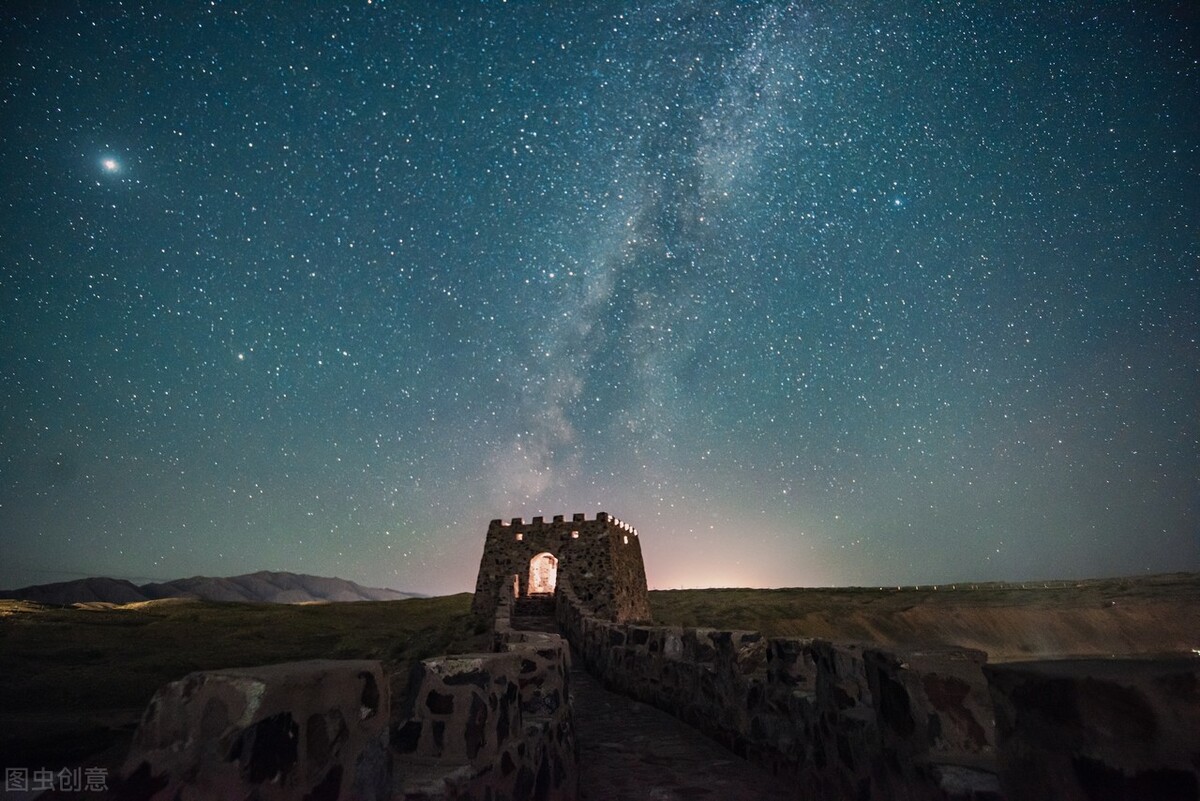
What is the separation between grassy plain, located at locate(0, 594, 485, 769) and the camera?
7121 mm

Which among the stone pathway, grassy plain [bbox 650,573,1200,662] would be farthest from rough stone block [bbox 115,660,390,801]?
grassy plain [bbox 650,573,1200,662]

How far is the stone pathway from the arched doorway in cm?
1681

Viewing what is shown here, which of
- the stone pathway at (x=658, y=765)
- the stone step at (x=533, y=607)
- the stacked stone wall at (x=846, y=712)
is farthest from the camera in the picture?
the stone step at (x=533, y=607)

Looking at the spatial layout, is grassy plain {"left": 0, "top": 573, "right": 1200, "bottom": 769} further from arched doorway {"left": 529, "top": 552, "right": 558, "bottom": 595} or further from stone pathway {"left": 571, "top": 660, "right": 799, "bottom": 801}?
arched doorway {"left": 529, "top": 552, "right": 558, "bottom": 595}

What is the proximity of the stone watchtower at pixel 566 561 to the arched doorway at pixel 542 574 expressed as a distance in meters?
0.04

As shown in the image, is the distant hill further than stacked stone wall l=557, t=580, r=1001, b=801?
Yes

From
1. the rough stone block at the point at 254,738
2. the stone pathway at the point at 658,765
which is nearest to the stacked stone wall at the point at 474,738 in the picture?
the rough stone block at the point at 254,738

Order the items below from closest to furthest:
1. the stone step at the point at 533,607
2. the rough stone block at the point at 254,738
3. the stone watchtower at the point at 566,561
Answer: the rough stone block at the point at 254,738
the stone step at the point at 533,607
the stone watchtower at the point at 566,561

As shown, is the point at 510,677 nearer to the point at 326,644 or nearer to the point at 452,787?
the point at 452,787

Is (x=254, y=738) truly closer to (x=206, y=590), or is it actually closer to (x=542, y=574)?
(x=542, y=574)

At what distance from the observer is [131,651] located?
12539 mm

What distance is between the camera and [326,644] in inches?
643

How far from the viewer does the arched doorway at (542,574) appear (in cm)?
2381

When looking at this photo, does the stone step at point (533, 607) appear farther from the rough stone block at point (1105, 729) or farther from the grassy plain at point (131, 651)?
the rough stone block at point (1105, 729)
